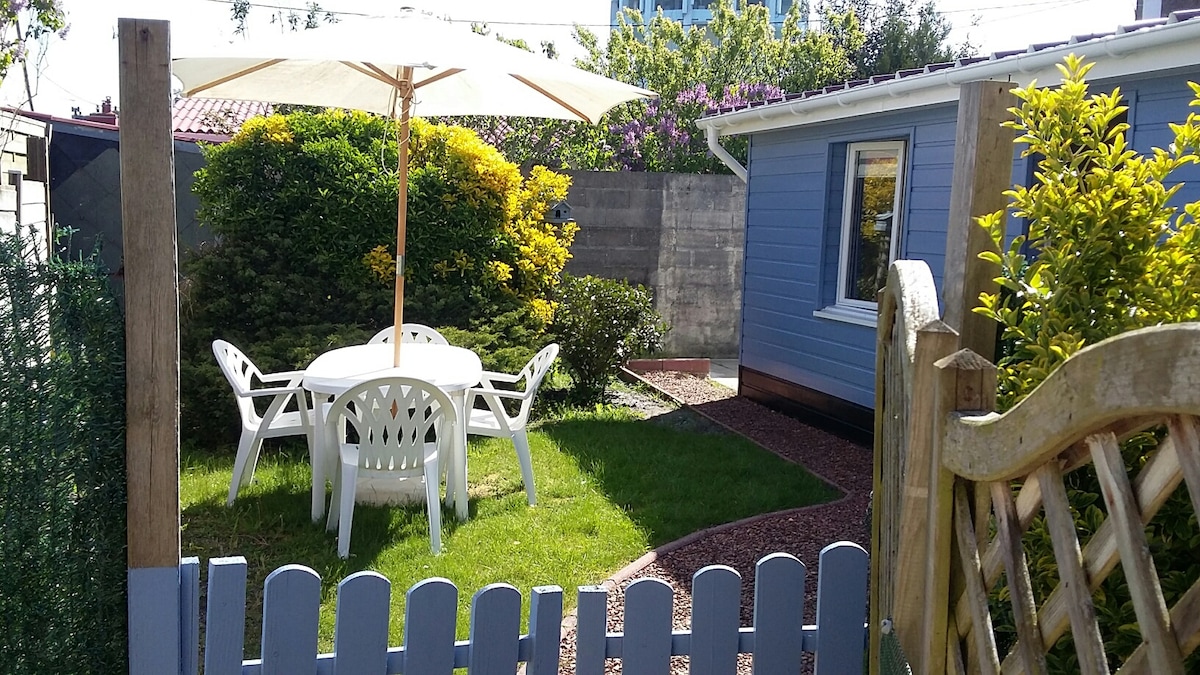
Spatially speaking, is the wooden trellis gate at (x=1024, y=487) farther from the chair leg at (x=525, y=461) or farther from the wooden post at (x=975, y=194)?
the chair leg at (x=525, y=461)

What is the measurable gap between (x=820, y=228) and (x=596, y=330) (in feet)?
6.82

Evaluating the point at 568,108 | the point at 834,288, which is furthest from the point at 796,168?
the point at 568,108

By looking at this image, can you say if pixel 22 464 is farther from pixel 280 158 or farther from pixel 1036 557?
pixel 280 158

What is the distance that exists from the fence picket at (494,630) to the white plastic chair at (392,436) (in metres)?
2.37

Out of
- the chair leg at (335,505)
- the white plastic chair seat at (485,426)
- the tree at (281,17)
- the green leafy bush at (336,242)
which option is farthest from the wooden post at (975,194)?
the tree at (281,17)

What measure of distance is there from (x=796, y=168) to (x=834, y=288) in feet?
3.76

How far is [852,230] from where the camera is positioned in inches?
327

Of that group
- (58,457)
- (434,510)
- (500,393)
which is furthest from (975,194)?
(500,393)

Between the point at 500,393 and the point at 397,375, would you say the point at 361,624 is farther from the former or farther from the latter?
the point at 500,393

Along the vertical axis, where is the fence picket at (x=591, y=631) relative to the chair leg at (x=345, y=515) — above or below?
above

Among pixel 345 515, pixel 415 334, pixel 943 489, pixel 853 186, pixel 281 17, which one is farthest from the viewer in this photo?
pixel 281 17

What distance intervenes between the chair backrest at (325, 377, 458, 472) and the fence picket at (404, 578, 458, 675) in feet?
8.11

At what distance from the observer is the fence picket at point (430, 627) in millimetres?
2499

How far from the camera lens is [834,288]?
27.9 feet
